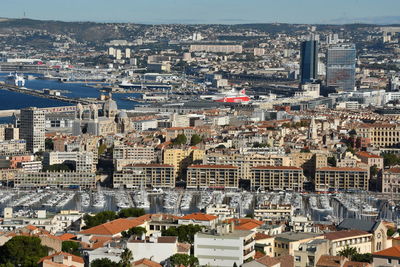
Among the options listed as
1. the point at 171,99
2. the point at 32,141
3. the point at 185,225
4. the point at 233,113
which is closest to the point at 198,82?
the point at 171,99

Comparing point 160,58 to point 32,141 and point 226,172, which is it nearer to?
point 32,141

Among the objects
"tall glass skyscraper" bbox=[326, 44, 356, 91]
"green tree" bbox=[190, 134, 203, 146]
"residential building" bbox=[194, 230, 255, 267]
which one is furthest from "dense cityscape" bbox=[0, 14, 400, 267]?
"green tree" bbox=[190, 134, 203, 146]

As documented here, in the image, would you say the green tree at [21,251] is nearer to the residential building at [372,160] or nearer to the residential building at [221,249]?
the residential building at [221,249]

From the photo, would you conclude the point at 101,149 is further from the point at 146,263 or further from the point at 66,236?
the point at 146,263

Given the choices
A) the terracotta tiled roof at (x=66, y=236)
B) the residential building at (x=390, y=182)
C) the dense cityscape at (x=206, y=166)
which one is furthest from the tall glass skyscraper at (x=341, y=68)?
the terracotta tiled roof at (x=66, y=236)

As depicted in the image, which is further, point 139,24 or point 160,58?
point 139,24

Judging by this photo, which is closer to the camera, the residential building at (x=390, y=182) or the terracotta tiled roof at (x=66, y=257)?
the terracotta tiled roof at (x=66, y=257)

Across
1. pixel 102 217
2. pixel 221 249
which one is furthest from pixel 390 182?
pixel 221 249
